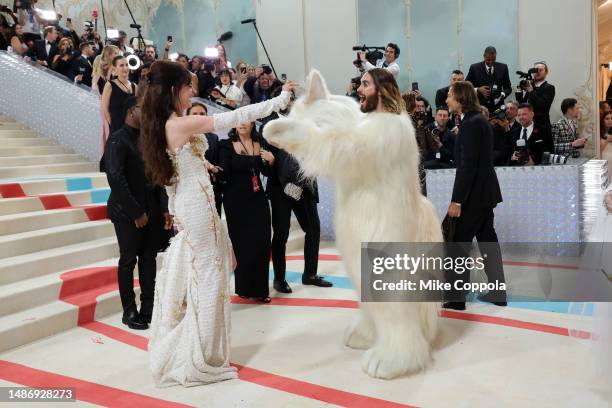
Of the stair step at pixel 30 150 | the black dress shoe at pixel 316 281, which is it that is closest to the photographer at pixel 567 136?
the black dress shoe at pixel 316 281

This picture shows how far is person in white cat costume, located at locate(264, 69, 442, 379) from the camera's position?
2.96 meters

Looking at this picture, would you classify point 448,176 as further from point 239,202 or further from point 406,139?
point 406,139

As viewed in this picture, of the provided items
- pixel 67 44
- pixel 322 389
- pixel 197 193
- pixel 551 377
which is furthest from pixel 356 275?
pixel 67 44

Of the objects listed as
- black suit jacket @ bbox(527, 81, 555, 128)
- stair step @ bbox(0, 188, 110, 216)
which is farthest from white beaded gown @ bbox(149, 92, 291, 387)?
black suit jacket @ bbox(527, 81, 555, 128)

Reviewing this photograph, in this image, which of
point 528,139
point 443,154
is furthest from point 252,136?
point 528,139

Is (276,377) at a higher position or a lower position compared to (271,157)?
lower

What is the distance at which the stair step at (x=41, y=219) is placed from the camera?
5020 millimetres

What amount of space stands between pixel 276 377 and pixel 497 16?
887 cm

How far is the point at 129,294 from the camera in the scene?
412cm

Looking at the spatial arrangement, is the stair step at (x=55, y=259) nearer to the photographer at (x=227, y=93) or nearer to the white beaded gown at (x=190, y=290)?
the white beaded gown at (x=190, y=290)

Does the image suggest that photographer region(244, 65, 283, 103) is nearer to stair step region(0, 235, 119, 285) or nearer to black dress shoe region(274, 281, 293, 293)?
stair step region(0, 235, 119, 285)

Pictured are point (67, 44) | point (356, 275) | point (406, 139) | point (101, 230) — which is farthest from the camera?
point (67, 44)

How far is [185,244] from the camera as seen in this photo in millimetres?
3156

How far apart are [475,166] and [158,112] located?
2.39 m
